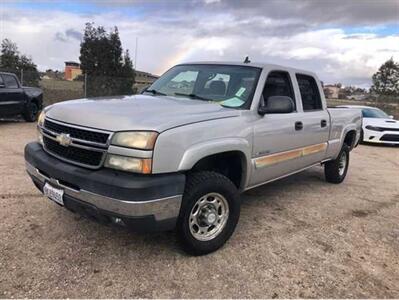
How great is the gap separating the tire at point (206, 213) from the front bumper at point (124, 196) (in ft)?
0.62

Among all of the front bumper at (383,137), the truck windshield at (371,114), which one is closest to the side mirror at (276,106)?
the front bumper at (383,137)

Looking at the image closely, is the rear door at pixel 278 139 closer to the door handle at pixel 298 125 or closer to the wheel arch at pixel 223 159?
the door handle at pixel 298 125

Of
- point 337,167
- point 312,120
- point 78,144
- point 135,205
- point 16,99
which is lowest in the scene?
point 337,167

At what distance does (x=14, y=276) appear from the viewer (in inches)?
135

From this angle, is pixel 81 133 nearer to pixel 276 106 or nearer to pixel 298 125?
pixel 276 106

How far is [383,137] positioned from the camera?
13695 mm

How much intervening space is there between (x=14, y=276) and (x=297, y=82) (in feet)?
13.3

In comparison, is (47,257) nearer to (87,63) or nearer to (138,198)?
(138,198)

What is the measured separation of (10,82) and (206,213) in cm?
1179

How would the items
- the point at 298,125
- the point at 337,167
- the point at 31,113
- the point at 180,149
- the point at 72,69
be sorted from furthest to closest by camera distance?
the point at 72,69 < the point at 31,113 < the point at 337,167 < the point at 298,125 < the point at 180,149

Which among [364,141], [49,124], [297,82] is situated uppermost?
[297,82]

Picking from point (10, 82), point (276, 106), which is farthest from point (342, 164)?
point (10, 82)

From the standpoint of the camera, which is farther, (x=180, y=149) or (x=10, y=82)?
(x=10, y=82)

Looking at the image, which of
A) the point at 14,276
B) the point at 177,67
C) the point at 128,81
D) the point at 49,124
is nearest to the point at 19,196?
the point at 49,124
